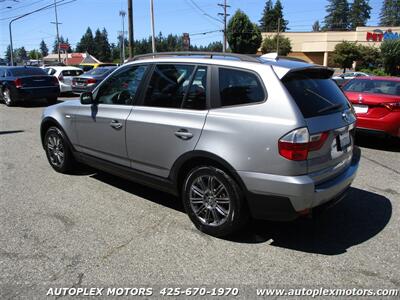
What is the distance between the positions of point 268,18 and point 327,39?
5134 cm

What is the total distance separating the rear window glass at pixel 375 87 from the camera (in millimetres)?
7875

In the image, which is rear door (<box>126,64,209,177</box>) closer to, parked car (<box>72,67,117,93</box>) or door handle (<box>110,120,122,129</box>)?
door handle (<box>110,120,122,129</box>)

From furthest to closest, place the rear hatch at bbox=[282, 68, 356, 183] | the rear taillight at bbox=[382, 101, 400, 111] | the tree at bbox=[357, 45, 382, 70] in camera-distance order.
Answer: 1. the tree at bbox=[357, 45, 382, 70]
2. the rear taillight at bbox=[382, 101, 400, 111]
3. the rear hatch at bbox=[282, 68, 356, 183]

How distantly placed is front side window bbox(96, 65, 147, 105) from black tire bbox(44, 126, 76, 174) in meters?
1.10

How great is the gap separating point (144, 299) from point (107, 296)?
0.93ft

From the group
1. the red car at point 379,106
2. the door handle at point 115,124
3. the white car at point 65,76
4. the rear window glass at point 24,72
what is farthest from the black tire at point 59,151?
the white car at point 65,76

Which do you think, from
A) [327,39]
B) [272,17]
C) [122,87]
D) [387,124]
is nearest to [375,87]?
[387,124]

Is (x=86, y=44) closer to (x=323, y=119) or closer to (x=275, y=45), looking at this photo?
(x=275, y=45)

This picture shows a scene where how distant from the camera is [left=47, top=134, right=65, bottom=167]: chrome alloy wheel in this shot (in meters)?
5.78

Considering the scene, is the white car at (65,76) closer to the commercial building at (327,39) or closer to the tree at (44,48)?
the commercial building at (327,39)

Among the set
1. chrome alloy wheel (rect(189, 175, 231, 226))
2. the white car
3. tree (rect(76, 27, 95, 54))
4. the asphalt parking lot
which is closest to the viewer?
the asphalt parking lot

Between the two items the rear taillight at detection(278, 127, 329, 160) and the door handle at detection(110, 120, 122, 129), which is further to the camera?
the door handle at detection(110, 120, 122, 129)

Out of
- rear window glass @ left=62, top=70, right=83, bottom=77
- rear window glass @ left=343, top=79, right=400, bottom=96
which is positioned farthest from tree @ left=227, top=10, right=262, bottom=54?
rear window glass @ left=343, top=79, right=400, bottom=96

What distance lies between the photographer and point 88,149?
5.17 metres
